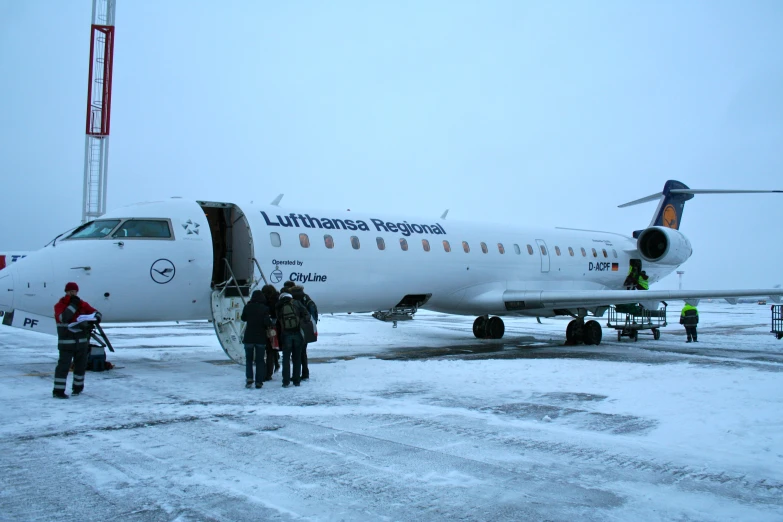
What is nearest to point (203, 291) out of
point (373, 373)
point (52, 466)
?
point (373, 373)

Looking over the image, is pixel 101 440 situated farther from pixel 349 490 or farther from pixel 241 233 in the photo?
pixel 241 233

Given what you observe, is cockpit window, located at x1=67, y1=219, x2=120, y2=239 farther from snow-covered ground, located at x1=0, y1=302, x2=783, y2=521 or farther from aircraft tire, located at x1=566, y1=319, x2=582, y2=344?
aircraft tire, located at x1=566, y1=319, x2=582, y2=344

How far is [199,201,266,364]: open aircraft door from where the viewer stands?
11078 mm

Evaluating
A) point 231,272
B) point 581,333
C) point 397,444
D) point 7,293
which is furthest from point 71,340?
point 581,333

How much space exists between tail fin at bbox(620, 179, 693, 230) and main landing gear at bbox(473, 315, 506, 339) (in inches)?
319

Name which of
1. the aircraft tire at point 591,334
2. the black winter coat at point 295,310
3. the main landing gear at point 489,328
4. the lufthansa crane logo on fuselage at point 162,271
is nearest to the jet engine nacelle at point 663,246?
the aircraft tire at point 591,334

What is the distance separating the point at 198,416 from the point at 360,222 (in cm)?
790

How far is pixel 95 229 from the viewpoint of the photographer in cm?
1114

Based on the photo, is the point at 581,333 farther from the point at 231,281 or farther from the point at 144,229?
the point at 144,229

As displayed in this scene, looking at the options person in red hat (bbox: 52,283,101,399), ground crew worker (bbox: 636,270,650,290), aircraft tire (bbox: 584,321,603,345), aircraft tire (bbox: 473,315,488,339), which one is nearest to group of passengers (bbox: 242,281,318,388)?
person in red hat (bbox: 52,283,101,399)

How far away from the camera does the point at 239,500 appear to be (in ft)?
14.5

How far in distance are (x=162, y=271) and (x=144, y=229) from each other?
2.90 feet

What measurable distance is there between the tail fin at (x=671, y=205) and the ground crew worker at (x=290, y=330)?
702 inches

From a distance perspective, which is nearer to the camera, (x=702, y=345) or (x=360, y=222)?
(x=360, y=222)
